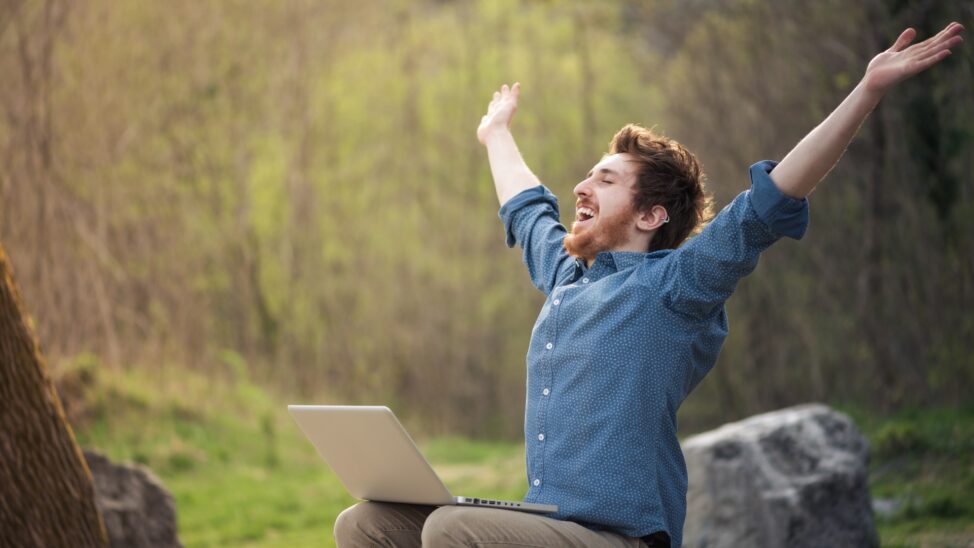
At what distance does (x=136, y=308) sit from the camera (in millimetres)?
8336

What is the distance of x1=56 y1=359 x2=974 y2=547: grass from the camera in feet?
16.2

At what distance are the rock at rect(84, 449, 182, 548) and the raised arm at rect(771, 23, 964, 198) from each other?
2894 mm

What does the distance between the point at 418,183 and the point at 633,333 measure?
10622 mm

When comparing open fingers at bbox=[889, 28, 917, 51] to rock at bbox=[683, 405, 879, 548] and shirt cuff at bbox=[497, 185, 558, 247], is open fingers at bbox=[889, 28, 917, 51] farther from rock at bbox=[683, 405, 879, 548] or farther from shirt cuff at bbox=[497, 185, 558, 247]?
rock at bbox=[683, 405, 879, 548]

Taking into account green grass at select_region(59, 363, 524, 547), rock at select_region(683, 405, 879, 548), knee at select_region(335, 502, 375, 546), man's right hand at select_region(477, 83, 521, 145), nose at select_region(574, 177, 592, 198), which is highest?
man's right hand at select_region(477, 83, 521, 145)

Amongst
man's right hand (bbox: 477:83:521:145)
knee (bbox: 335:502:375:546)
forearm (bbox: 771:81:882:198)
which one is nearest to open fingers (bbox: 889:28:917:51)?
forearm (bbox: 771:81:882:198)

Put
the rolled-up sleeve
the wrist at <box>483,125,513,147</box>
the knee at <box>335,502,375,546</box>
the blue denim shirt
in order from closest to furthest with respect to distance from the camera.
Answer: the blue denim shirt < the knee at <box>335,502,375,546</box> < the rolled-up sleeve < the wrist at <box>483,125,513,147</box>

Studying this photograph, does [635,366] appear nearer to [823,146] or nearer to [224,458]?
[823,146]

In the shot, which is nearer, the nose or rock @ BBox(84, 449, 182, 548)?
the nose

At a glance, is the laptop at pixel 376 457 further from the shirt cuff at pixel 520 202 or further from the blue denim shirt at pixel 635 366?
the shirt cuff at pixel 520 202

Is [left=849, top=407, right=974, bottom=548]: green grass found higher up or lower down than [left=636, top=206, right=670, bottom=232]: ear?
lower down

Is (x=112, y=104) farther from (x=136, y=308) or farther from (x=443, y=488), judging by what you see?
(x=443, y=488)

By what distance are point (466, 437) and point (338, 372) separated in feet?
6.12

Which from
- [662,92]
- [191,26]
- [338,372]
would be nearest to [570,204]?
[662,92]
